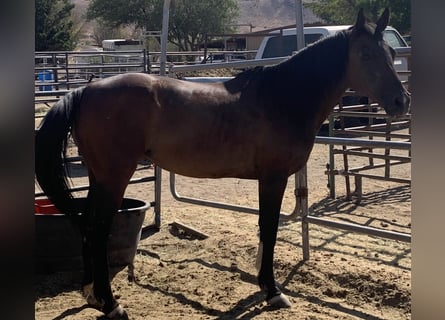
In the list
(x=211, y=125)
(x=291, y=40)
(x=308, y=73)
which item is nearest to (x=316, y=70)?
(x=308, y=73)

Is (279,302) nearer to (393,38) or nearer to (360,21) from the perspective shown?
(360,21)

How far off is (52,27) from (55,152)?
1131 inches

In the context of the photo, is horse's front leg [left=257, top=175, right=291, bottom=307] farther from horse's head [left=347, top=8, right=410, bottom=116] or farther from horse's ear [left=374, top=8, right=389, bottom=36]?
horse's ear [left=374, top=8, right=389, bottom=36]

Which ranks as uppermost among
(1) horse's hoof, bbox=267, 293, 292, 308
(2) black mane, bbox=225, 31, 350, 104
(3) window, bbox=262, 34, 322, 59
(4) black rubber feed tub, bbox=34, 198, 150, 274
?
(3) window, bbox=262, 34, 322, 59

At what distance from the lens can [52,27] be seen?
2988 cm

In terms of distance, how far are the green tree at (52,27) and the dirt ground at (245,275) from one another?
84.5 feet

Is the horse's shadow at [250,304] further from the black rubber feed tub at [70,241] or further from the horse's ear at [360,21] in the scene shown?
the horse's ear at [360,21]

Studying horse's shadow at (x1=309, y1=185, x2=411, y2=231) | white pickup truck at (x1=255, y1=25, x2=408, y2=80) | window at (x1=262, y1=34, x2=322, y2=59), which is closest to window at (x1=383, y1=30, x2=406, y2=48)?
white pickup truck at (x1=255, y1=25, x2=408, y2=80)

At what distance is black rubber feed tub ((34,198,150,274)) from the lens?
384cm
